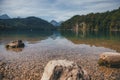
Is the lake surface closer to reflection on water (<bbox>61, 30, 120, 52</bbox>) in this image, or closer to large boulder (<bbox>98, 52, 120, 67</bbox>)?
reflection on water (<bbox>61, 30, 120, 52</bbox>)

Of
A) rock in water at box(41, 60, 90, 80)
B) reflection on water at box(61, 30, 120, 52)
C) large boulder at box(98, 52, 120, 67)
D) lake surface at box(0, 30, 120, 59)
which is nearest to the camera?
rock in water at box(41, 60, 90, 80)

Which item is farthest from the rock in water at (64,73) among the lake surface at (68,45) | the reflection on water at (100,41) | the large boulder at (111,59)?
the reflection on water at (100,41)

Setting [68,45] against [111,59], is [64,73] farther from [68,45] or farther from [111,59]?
[68,45]

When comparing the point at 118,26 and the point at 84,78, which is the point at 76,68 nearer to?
the point at 84,78

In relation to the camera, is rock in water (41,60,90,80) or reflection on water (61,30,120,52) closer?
rock in water (41,60,90,80)

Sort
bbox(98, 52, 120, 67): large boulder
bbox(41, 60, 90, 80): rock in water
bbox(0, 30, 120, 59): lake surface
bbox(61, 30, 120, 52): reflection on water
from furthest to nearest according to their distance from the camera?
bbox(61, 30, 120, 52): reflection on water, bbox(0, 30, 120, 59): lake surface, bbox(98, 52, 120, 67): large boulder, bbox(41, 60, 90, 80): rock in water

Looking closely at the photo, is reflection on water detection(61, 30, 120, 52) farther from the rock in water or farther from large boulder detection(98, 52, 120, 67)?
the rock in water

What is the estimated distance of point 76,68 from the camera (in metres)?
12.8

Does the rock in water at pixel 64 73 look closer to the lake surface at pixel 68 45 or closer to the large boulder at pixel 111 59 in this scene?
the large boulder at pixel 111 59

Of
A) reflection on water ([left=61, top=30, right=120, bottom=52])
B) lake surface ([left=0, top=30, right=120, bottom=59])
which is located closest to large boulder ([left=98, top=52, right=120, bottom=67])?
lake surface ([left=0, top=30, right=120, bottom=59])

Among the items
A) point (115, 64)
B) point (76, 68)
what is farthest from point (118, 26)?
point (76, 68)

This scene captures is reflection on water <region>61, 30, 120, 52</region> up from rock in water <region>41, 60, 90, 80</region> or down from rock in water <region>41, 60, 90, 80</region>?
down

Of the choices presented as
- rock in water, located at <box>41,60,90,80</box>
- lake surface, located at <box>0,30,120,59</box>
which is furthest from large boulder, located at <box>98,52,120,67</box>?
rock in water, located at <box>41,60,90,80</box>

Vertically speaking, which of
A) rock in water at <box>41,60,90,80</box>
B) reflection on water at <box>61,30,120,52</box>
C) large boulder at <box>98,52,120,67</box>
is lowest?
reflection on water at <box>61,30,120,52</box>
